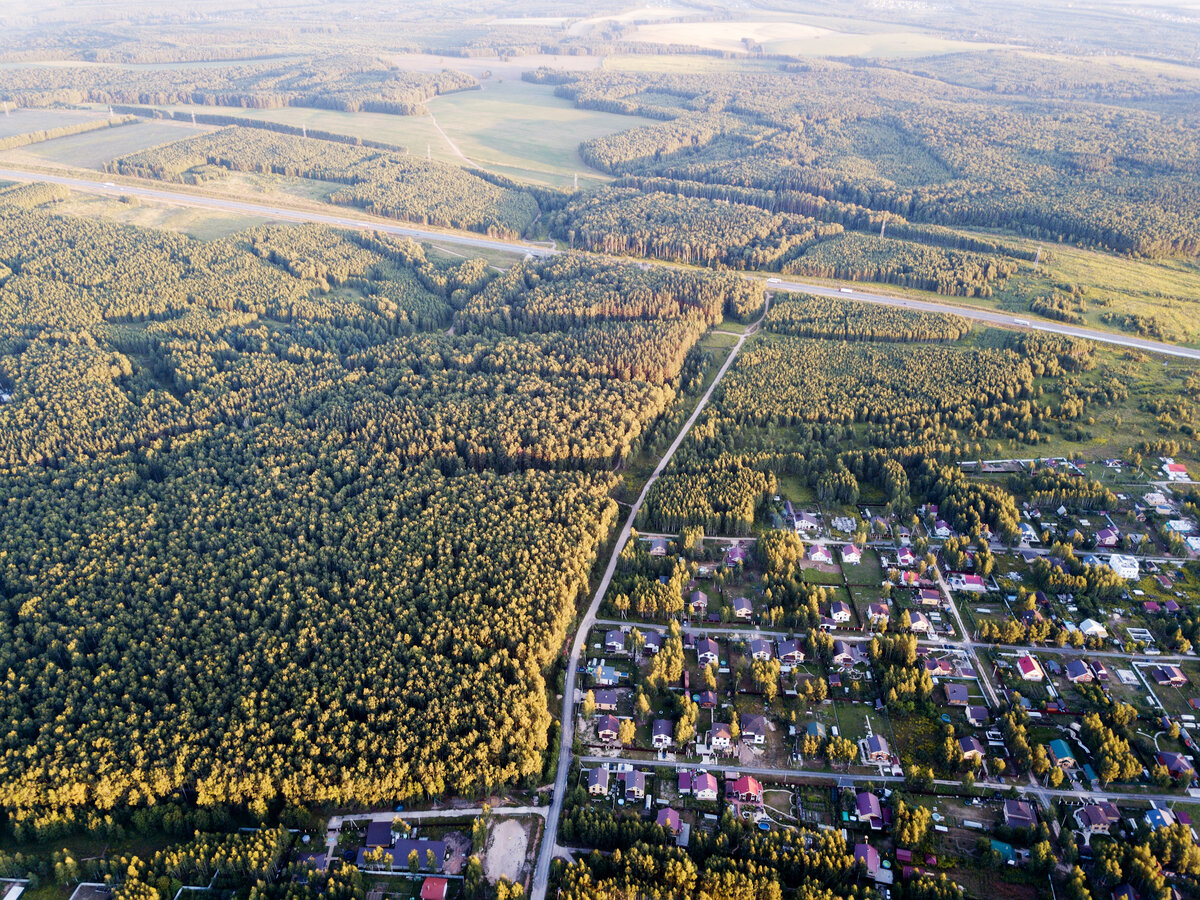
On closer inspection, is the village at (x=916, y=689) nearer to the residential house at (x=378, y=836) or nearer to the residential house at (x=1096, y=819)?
the residential house at (x=1096, y=819)

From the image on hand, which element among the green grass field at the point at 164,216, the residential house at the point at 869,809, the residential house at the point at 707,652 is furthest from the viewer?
the green grass field at the point at 164,216

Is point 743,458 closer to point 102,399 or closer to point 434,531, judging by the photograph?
point 434,531

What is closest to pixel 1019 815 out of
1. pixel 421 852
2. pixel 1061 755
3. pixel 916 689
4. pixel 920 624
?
pixel 1061 755

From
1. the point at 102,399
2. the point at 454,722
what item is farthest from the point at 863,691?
the point at 102,399

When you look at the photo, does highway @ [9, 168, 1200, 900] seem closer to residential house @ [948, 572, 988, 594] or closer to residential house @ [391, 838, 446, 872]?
residential house @ [948, 572, 988, 594]

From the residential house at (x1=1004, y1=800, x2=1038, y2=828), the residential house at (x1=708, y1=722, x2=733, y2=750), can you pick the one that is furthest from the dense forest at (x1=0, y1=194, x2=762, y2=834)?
the residential house at (x1=1004, y1=800, x2=1038, y2=828)

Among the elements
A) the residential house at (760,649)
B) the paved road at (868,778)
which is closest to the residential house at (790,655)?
the residential house at (760,649)
